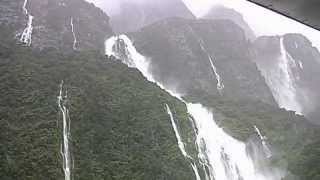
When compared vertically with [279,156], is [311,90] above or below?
below

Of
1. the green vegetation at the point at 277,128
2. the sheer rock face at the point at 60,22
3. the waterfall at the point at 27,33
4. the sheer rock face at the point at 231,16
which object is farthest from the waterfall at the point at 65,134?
the sheer rock face at the point at 231,16

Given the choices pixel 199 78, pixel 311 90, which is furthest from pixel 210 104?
pixel 311 90

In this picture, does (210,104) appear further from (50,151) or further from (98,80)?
(50,151)

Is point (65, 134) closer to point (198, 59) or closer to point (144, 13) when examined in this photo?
point (198, 59)

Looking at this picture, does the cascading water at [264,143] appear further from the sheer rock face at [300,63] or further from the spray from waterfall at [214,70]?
the sheer rock face at [300,63]

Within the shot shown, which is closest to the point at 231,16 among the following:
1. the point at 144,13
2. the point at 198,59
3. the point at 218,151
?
the point at 144,13

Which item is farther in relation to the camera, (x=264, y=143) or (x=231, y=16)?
(x=231, y=16)
